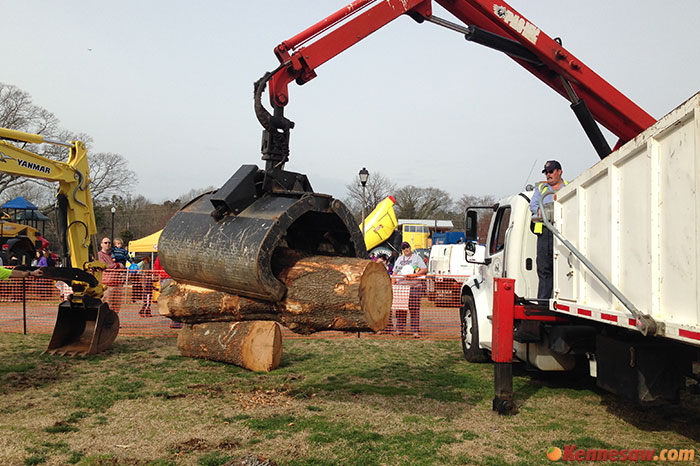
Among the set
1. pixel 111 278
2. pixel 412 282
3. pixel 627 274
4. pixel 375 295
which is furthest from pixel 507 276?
pixel 111 278

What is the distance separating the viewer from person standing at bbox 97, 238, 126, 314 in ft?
36.1

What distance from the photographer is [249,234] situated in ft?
14.6

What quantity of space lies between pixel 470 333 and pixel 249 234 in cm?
479

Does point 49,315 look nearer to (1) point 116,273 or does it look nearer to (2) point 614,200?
(1) point 116,273

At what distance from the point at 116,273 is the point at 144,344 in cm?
235

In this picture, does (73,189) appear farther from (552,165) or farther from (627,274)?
(627,274)

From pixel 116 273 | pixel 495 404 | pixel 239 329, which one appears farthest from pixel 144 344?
pixel 495 404

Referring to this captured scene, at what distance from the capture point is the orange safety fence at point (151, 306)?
11.0 m

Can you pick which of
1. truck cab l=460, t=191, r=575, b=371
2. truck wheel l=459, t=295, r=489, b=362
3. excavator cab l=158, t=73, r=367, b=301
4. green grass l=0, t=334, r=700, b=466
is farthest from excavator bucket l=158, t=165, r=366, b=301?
truck wheel l=459, t=295, r=489, b=362

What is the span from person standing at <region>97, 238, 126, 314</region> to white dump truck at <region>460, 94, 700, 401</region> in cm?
796

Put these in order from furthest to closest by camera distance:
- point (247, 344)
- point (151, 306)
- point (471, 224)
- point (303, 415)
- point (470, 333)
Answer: point (151, 306), point (470, 333), point (471, 224), point (247, 344), point (303, 415)

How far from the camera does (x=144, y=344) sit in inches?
384

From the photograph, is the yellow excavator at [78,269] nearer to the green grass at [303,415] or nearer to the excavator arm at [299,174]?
the green grass at [303,415]

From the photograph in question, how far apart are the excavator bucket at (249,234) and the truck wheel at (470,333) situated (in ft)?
11.4
